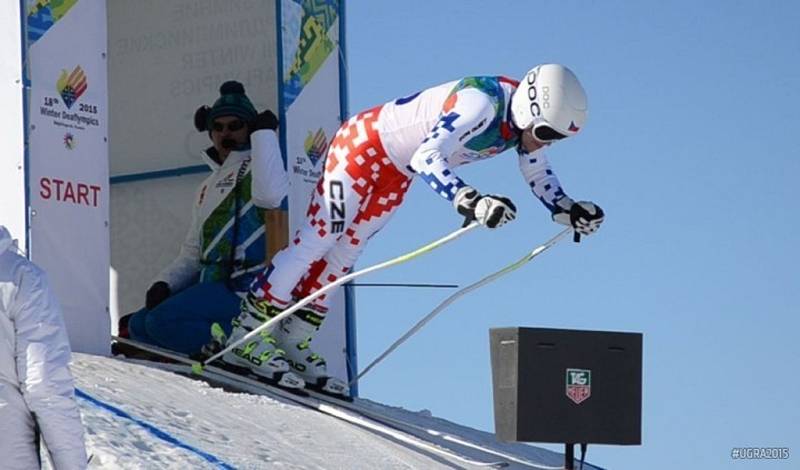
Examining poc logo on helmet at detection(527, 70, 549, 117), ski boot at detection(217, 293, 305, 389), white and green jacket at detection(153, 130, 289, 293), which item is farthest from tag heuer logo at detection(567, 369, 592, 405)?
white and green jacket at detection(153, 130, 289, 293)

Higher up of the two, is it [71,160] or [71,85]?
[71,85]

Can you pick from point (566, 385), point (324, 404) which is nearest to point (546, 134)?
point (566, 385)

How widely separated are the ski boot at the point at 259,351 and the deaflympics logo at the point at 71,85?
1.32m

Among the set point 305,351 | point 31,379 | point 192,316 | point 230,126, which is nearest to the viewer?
point 31,379

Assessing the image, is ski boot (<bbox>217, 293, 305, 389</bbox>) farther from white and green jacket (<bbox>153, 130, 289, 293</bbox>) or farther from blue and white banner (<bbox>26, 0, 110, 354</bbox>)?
white and green jacket (<bbox>153, 130, 289, 293</bbox>)

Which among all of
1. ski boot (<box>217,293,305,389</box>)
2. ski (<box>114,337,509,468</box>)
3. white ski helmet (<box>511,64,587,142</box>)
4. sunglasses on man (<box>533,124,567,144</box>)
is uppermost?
white ski helmet (<box>511,64,587,142</box>)

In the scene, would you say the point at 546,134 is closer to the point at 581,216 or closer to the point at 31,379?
the point at 581,216

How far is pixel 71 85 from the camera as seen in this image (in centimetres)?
900

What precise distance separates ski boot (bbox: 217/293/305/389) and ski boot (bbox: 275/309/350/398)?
15cm

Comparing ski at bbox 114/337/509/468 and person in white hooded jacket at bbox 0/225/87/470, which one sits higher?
person in white hooded jacket at bbox 0/225/87/470

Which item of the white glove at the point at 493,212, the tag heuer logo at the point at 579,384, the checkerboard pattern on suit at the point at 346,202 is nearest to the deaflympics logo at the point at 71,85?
the checkerboard pattern on suit at the point at 346,202

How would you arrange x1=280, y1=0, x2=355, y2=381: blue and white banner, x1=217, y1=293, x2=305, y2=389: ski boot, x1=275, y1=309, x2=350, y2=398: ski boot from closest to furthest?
x1=217, y1=293, x2=305, y2=389: ski boot
x1=275, y1=309, x2=350, y2=398: ski boot
x1=280, y1=0, x2=355, y2=381: blue and white banner

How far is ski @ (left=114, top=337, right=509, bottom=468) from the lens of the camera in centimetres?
881

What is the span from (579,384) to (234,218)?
2.53m
